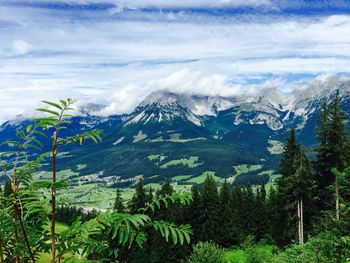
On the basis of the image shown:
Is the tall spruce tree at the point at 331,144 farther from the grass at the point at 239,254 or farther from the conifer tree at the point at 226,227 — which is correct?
the conifer tree at the point at 226,227

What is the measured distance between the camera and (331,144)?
49531 mm

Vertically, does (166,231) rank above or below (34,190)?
below

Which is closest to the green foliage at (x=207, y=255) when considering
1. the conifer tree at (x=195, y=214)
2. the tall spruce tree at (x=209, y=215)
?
the tall spruce tree at (x=209, y=215)

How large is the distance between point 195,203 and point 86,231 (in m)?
73.0

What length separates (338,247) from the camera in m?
15.3

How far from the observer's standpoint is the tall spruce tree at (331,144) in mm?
49125

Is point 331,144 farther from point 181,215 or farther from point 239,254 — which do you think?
point 181,215

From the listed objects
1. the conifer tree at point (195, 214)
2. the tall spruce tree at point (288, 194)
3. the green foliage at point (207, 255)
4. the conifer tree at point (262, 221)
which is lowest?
the conifer tree at point (262, 221)

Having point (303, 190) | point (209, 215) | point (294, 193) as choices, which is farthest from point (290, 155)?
point (209, 215)

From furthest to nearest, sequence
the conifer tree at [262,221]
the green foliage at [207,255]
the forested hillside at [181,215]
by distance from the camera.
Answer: the conifer tree at [262,221], the green foliage at [207,255], the forested hillside at [181,215]

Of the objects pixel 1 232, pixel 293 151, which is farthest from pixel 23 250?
pixel 293 151

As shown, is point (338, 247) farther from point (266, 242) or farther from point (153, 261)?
point (266, 242)

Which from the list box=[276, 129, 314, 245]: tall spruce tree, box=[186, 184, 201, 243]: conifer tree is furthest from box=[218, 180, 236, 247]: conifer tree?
box=[276, 129, 314, 245]: tall spruce tree

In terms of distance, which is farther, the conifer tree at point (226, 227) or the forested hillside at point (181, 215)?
the conifer tree at point (226, 227)
